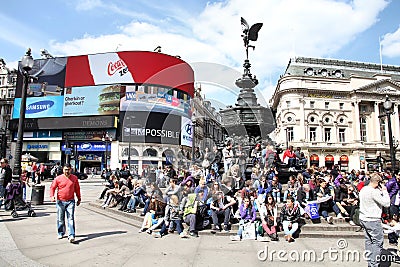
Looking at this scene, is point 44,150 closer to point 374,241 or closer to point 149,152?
point 149,152

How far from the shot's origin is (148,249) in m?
5.57

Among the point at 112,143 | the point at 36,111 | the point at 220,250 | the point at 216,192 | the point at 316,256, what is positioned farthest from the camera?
the point at 36,111

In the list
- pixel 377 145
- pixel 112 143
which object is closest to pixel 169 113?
pixel 112 143

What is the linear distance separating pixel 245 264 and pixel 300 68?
62124 millimetres

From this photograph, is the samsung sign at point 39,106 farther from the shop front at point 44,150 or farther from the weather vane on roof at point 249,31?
the weather vane on roof at point 249,31

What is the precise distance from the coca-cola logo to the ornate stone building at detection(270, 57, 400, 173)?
102 ft

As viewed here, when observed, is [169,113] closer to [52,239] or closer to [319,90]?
[319,90]

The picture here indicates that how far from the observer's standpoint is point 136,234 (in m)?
6.82

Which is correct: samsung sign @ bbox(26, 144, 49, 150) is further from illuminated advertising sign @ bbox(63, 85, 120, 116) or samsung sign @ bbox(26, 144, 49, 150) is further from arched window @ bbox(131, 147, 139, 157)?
arched window @ bbox(131, 147, 139, 157)

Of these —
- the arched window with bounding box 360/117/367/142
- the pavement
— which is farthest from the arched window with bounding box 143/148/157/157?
the pavement

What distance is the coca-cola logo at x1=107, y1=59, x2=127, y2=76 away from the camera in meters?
51.7

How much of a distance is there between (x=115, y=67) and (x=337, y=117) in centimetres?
4533

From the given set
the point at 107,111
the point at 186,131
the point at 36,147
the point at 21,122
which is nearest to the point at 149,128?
the point at 186,131

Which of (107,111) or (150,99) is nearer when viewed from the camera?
(107,111)
